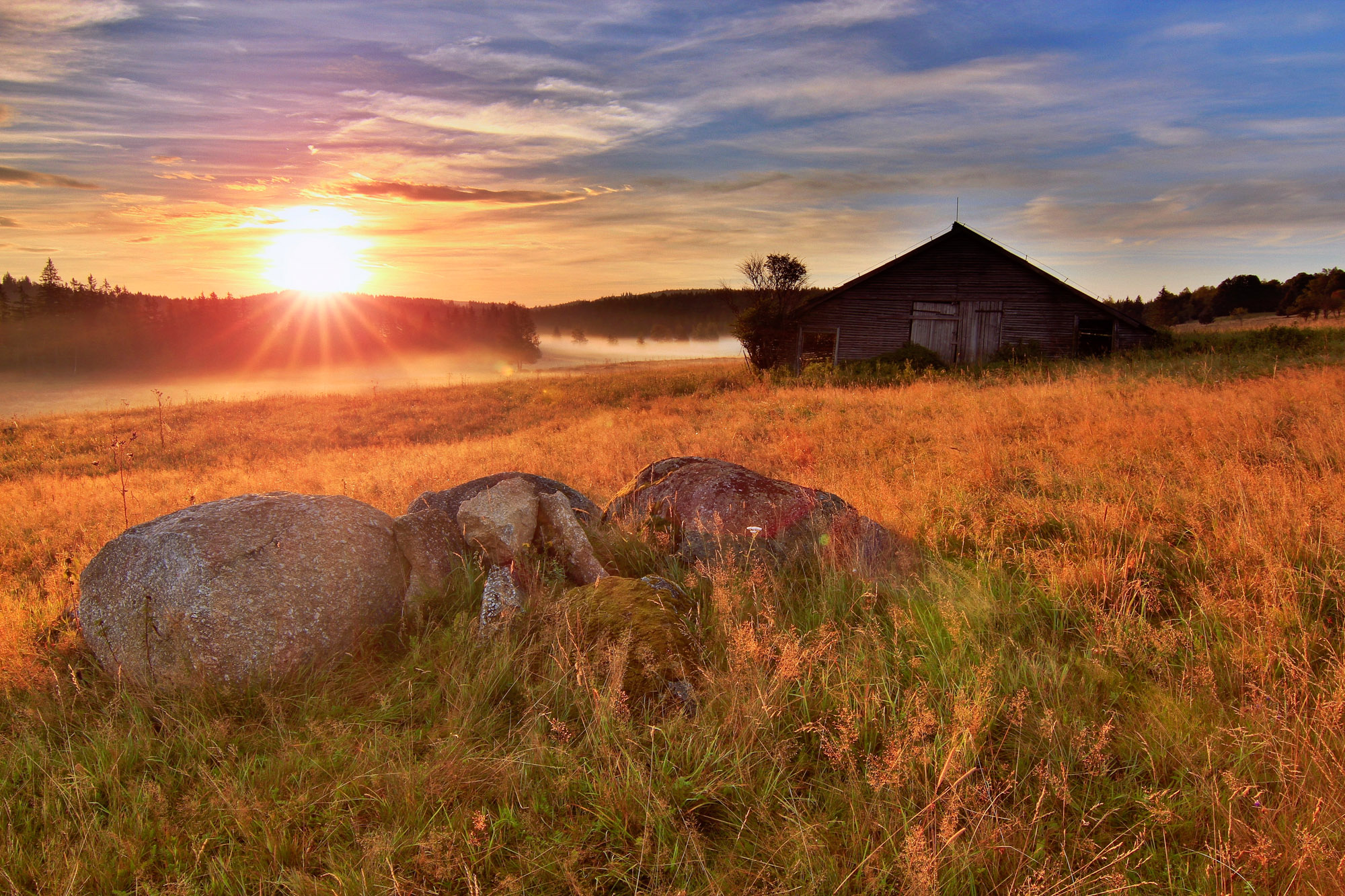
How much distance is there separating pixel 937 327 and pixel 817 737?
2549 cm

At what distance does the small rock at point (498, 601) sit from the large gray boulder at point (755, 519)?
148 centimetres

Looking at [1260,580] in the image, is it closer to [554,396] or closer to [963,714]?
[963,714]

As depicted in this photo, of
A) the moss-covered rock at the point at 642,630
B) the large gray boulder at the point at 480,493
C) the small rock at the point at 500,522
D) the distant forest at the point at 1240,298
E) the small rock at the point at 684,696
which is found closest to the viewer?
the small rock at the point at 684,696

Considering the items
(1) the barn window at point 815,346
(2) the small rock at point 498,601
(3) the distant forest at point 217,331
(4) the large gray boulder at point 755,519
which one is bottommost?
(2) the small rock at point 498,601

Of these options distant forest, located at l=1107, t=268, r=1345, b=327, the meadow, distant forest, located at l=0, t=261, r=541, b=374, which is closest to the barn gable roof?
the meadow

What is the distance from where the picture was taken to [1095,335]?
2616 cm

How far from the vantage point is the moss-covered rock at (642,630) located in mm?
3377

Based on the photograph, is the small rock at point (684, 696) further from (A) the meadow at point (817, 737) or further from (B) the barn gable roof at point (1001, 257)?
(B) the barn gable roof at point (1001, 257)

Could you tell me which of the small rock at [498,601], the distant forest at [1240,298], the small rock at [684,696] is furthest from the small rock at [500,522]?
the distant forest at [1240,298]

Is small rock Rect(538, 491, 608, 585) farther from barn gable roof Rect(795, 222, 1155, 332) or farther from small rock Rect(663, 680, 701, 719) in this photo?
barn gable roof Rect(795, 222, 1155, 332)

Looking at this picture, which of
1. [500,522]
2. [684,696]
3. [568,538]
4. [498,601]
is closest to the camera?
[684,696]

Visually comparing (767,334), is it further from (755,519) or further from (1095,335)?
(755,519)

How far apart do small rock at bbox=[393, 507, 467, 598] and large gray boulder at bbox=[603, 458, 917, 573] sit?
139cm

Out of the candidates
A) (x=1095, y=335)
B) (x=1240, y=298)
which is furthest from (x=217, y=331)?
(x=1240, y=298)
